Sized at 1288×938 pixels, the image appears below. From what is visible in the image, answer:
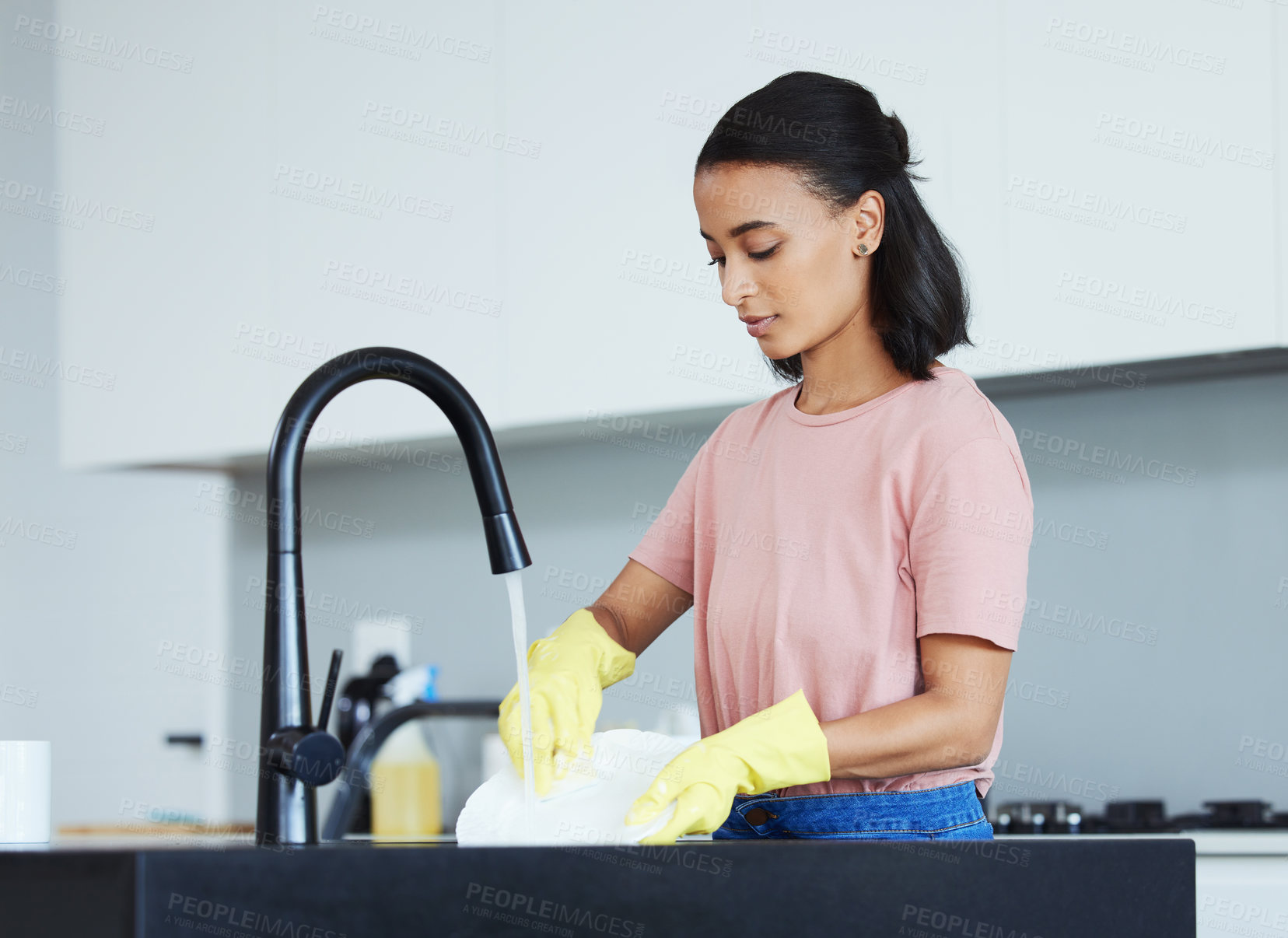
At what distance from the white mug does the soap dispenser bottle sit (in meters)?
1.52

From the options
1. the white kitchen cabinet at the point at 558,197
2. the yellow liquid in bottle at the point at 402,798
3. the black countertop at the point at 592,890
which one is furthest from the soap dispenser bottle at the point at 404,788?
the black countertop at the point at 592,890

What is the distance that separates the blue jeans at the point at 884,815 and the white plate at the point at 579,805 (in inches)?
4.6

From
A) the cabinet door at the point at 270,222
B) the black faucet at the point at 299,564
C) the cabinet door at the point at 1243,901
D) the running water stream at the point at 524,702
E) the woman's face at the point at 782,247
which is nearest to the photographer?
the black faucet at the point at 299,564

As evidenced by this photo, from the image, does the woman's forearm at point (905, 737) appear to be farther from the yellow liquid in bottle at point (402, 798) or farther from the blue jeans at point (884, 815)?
the yellow liquid in bottle at point (402, 798)

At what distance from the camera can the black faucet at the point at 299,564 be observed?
0.72 meters

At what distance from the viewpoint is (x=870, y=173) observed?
3.64 feet

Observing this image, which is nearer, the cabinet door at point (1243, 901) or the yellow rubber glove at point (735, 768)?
the yellow rubber glove at point (735, 768)

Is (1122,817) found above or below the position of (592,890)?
below

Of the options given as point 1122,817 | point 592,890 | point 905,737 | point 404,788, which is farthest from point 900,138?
point 404,788

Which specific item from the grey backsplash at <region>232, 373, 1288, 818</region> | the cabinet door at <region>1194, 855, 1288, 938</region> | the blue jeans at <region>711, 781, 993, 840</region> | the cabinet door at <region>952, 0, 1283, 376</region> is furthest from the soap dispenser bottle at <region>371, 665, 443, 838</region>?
the blue jeans at <region>711, 781, 993, 840</region>

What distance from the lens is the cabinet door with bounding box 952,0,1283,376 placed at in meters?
1.57

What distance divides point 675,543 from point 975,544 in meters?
0.36

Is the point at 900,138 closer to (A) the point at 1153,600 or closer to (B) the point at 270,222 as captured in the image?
(A) the point at 1153,600

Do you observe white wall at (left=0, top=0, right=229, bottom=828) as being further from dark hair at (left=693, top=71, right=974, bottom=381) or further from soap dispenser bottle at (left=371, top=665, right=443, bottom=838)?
dark hair at (left=693, top=71, right=974, bottom=381)
